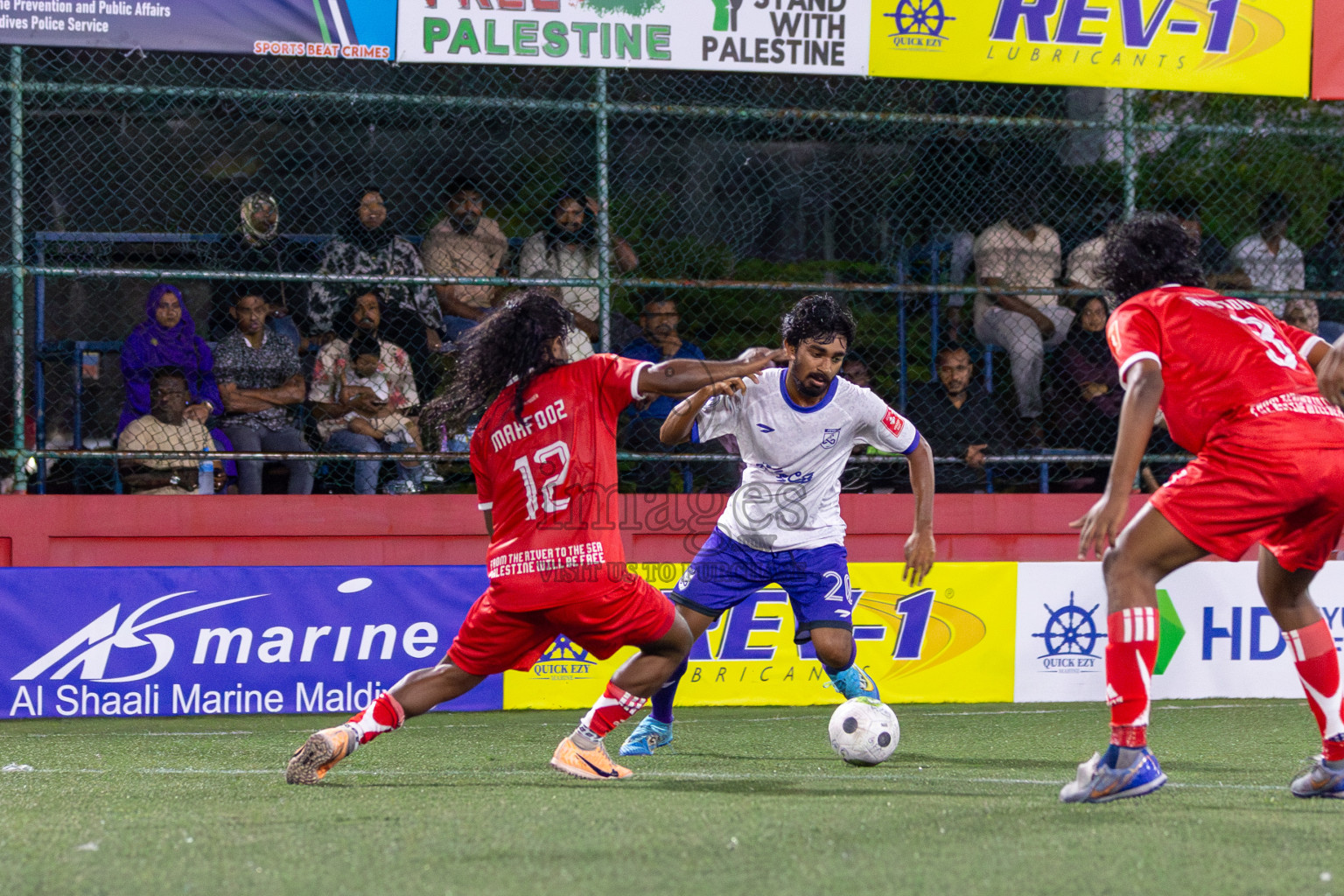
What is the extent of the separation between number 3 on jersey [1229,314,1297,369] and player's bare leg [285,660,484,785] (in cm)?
275

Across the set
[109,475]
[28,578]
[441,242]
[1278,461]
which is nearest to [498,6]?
[441,242]

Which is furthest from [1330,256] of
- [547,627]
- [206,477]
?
[206,477]

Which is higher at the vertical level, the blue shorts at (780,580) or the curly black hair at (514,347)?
the curly black hair at (514,347)

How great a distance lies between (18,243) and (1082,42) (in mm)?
6444

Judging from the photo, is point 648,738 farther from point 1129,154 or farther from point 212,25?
point 1129,154

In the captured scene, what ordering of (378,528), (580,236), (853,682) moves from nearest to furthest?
(853,682) < (378,528) < (580,236)

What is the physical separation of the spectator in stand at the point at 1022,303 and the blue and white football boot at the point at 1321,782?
472cm

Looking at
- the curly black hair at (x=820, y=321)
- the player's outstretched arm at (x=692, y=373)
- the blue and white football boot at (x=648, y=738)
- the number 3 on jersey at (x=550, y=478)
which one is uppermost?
the curly black hair at (x=820, y=321)

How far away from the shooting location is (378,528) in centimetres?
808

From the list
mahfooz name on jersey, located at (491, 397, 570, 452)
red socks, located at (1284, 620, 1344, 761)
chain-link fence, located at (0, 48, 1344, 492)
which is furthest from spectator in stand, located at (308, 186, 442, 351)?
red socks, located at (1284, 620, 1344, 761)

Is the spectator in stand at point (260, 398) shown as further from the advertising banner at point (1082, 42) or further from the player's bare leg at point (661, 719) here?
the advertising banner at point (1082, 42)

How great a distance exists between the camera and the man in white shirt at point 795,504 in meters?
5.71

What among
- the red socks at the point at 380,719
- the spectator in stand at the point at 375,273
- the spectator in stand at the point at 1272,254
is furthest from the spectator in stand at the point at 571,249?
the spectator in stand at the point at 1272,254

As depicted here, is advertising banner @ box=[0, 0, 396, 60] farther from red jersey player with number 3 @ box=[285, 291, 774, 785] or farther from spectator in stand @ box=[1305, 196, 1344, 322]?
spectator in stand @ box=[1305, 196, 1344, 322]
